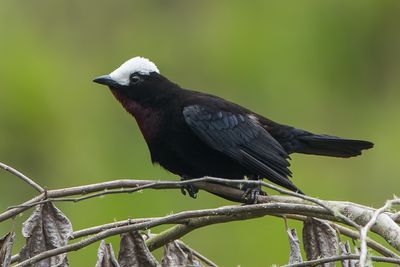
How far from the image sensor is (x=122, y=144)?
466 inches

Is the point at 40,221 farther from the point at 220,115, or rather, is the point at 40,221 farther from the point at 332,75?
the point at 332,75

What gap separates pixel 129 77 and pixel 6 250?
203cm

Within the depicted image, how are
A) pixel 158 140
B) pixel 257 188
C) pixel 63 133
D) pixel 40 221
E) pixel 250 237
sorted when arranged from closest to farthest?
pixel 40 221 < pixel 257 188 < pixel 158 140 < pixel 250 237 < pixel 63 133


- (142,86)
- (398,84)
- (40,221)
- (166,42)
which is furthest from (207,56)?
(40,221)

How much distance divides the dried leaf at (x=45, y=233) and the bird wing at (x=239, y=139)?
154cm

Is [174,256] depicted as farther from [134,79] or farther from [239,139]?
[134,79]

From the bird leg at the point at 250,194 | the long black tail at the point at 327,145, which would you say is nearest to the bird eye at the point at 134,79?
the long black tail at the point at 327,145

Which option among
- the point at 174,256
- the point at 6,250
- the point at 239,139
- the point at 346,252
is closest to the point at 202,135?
the point at 239,139

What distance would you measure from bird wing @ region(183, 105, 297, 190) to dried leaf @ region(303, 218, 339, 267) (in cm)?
115

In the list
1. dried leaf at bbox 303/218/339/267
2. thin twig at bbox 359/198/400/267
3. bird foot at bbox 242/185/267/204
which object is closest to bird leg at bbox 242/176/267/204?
bird foot at bbox 242/185/267/204

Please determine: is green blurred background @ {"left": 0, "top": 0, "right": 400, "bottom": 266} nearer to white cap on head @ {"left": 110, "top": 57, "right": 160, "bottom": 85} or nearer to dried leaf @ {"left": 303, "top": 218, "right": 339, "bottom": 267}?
white cap on head @ {"left": 110, "top": 57, "right": 160, "bottom": 85}

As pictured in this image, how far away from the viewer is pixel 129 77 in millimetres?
5812

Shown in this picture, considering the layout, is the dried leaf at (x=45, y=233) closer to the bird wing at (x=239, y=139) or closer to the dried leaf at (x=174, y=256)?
the dried leaf at (x=174, y=256)

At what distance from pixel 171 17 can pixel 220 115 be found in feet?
27.6
